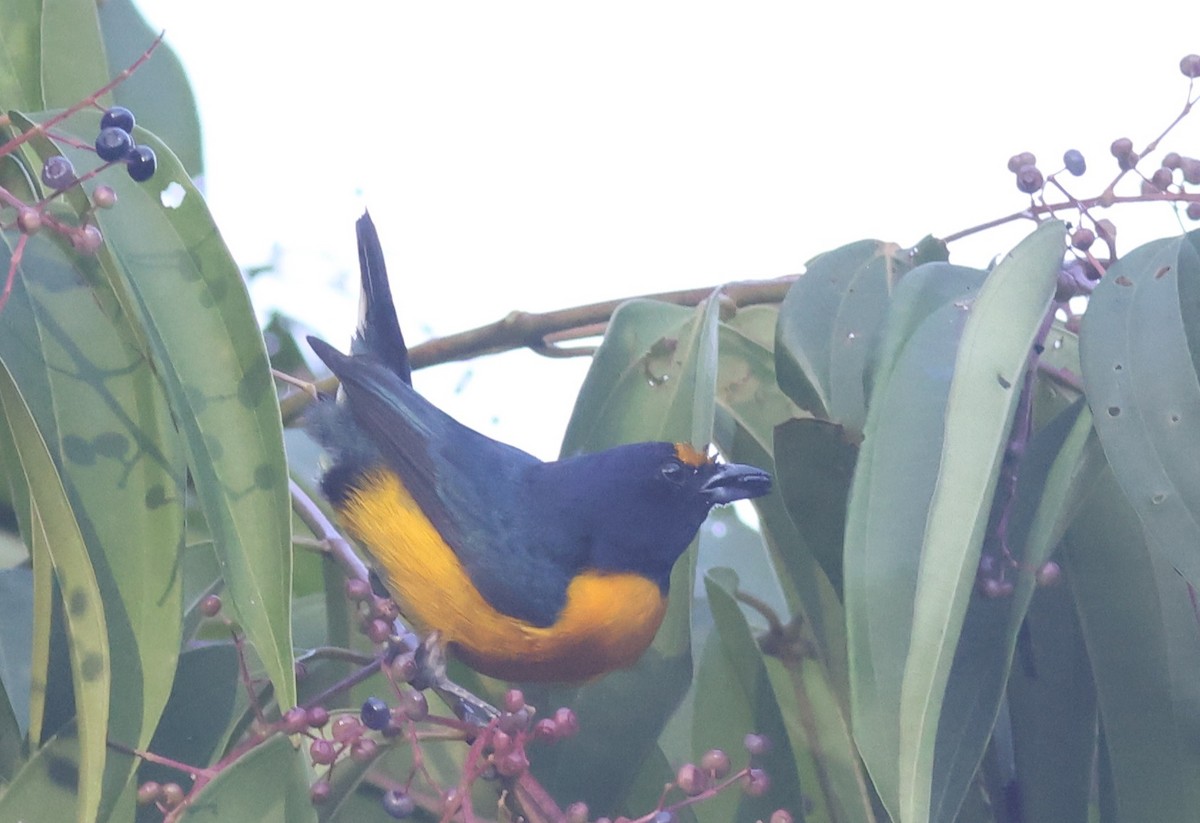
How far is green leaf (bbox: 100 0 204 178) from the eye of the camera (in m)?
2.21

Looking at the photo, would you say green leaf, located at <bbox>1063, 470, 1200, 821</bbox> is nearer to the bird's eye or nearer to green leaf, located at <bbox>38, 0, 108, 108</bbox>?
Answer: the bird's eye

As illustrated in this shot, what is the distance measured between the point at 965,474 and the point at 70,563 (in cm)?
99

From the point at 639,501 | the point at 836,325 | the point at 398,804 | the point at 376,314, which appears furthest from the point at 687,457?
the point at 398,804

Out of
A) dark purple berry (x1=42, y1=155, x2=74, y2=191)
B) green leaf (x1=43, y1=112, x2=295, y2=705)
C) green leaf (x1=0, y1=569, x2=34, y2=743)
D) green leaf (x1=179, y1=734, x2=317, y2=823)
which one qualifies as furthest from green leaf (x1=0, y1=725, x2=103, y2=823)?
dark purple berry (x1=42, y1=155, x2=74, y2=191)

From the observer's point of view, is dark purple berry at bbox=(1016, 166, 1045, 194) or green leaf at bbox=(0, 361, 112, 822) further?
dark purple berry at bbox=(1016, 166, 1045, 194)

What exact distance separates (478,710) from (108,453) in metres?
0.89

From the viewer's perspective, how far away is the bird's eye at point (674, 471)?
2.40 metres

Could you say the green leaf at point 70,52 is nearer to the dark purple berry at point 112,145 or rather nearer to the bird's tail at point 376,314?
the dark purple berry at point 112,145

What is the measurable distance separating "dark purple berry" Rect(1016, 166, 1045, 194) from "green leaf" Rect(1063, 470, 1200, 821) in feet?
1.38

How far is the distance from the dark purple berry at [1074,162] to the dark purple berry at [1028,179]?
0.24 ft

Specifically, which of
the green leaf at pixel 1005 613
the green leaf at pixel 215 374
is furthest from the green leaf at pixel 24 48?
the green leaf at pixel 1005 613

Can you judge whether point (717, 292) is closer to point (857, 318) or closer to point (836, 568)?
point (857, 318)

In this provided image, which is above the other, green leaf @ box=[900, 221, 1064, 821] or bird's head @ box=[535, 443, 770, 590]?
green leaf @ box=[900, 221, 1064, 821]

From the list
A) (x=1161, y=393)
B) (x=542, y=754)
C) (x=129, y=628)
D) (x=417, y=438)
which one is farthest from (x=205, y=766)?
(x=1161, y=393)
